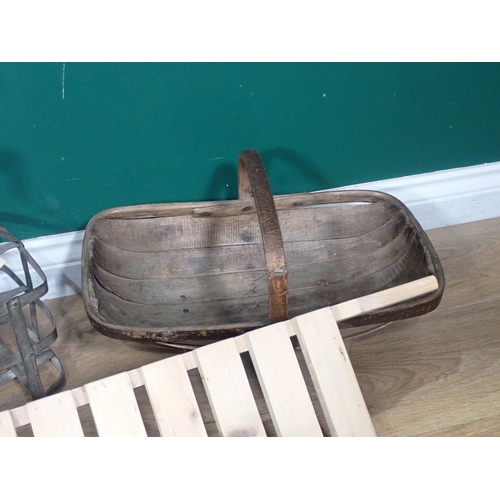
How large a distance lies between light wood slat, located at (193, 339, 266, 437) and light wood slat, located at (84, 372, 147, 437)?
11 centimetres

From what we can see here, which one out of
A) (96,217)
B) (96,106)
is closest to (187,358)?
(96,217)

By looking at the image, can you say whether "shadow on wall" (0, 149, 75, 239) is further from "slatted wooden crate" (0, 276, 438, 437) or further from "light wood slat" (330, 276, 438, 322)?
"light wood slat" (330, 276, 438, 322)

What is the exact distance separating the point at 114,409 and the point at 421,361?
1.85 ft

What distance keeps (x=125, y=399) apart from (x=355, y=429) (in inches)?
13.0

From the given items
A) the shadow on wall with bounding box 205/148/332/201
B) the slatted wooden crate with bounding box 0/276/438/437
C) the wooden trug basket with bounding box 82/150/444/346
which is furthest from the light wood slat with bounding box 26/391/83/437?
the shadow on wall with bounding box 205/148/332/201

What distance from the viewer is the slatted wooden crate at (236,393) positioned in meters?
0.84

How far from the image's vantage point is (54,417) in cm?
83

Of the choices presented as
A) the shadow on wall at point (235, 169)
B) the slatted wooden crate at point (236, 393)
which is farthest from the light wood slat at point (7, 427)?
the shadow on wall at point (235, 169)

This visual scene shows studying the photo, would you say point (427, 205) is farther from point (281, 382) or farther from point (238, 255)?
point (281, 382)

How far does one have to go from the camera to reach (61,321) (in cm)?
120

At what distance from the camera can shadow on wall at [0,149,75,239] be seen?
1069 millimetres

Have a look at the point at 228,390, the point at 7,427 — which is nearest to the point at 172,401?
the point at 228,390
